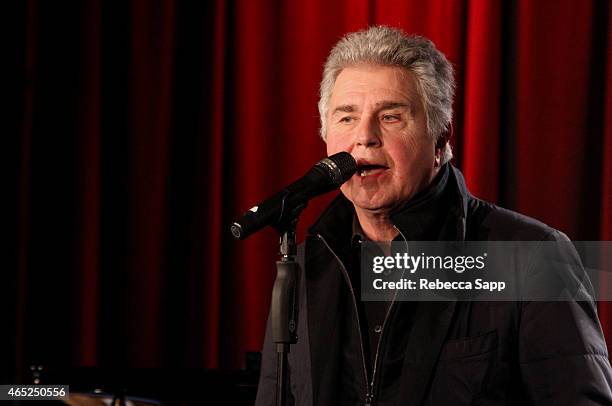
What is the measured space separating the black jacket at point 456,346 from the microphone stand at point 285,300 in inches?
15.1

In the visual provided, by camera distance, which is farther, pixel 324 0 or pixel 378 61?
pixel 324 0

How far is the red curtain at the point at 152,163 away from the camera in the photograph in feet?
9.91

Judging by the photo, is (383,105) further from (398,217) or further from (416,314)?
(416,314)

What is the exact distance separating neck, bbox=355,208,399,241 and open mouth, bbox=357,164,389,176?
13 centimetres

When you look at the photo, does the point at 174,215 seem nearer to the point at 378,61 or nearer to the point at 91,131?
the point at 91,131

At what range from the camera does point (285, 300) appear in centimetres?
143

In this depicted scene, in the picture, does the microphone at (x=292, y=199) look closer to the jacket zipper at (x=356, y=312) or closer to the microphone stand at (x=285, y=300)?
the microphone stand at (x=285, y=300)

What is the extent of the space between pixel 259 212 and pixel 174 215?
1.73 m

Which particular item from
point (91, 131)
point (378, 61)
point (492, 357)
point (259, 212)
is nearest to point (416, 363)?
point (492, 357)

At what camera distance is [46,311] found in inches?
122

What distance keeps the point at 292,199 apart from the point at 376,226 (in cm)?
53

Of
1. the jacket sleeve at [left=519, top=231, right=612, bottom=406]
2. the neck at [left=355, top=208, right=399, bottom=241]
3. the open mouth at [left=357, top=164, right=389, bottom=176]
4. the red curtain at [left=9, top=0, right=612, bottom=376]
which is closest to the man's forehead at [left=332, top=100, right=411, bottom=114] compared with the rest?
the open mouth at [left=357, top=164, right=389, bottom=176]

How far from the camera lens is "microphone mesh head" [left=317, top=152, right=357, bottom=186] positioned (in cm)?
150

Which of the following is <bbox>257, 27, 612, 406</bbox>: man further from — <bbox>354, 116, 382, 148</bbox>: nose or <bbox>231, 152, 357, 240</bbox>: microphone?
<bbox>231, 152, 357, 240</bbox>: microphone
